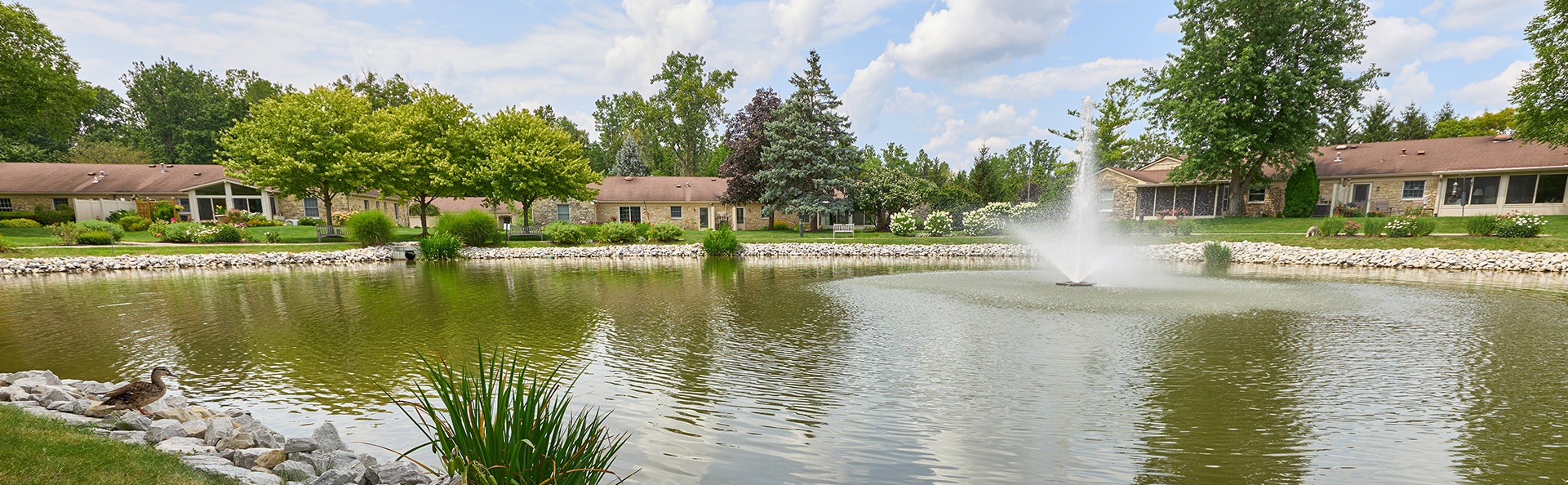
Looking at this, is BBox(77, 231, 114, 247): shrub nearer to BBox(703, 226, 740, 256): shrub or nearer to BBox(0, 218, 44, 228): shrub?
BBox(0, 218, 44, 228): shrub

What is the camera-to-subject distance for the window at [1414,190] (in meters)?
30.7

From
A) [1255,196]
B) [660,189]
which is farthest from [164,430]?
[1255,196]

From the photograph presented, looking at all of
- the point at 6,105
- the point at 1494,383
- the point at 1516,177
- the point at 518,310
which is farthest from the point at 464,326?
the point at 1516,177

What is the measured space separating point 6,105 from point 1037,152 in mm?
96639

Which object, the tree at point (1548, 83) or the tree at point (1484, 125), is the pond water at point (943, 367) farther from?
the tree at point (1484, 125)

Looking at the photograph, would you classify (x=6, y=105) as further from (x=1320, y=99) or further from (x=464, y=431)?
(x=1320, y=99)

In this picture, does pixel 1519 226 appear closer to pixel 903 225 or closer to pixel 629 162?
pixel 903 225

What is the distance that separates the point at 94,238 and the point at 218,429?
1221 inches

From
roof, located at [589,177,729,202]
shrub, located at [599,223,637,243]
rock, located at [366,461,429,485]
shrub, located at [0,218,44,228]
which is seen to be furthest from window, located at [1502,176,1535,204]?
shrub, located at [0,218,44,228]

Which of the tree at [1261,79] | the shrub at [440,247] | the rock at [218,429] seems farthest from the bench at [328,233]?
the tree at [1261,79]

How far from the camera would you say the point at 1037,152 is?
89.9 m

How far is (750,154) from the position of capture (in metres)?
39.7

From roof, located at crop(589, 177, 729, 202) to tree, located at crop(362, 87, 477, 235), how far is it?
10029mm

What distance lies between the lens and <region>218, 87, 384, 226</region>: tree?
29438 mm
